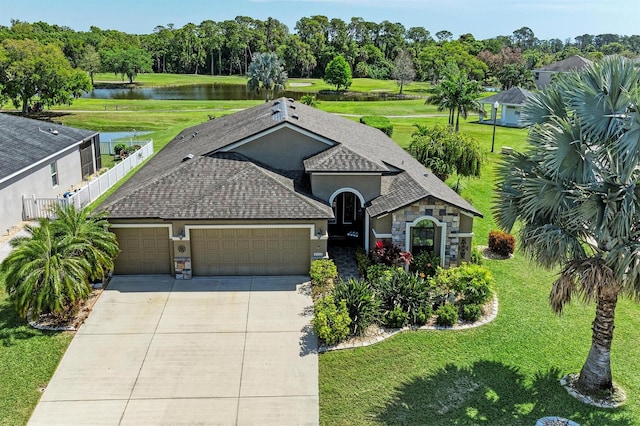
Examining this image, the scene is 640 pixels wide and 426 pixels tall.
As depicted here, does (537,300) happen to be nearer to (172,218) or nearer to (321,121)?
(172,218)

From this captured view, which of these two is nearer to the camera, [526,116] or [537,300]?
[526,116]

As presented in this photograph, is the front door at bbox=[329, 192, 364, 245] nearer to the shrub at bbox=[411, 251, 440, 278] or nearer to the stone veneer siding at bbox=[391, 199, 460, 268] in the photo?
the stone veneer siding at bbox=[391, 199, 460, 268]

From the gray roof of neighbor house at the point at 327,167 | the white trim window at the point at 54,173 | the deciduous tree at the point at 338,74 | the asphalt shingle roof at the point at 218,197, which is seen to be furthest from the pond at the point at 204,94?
the asphalt shingle roof at the point at 218,197

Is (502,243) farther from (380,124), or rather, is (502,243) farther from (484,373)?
(380,124)

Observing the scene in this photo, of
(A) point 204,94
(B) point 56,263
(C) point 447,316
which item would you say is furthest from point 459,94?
(A) point 204,94

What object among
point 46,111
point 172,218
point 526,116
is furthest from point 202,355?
point 46,111

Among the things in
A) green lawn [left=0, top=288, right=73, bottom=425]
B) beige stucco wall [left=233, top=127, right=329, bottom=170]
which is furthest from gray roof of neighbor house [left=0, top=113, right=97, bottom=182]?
beige stucco wall [left=233, top=127, right=329, bottom=170]
